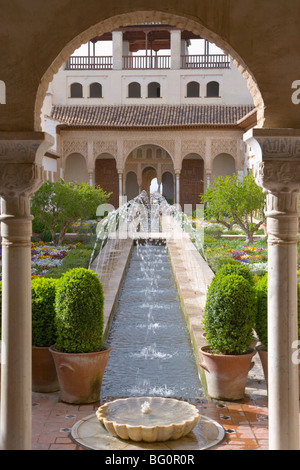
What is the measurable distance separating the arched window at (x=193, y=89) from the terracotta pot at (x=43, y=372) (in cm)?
2893

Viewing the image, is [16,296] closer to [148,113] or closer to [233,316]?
[233,316]

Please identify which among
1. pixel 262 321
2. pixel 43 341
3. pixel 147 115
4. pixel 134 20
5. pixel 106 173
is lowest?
pixel 43 341

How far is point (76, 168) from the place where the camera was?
33.7m

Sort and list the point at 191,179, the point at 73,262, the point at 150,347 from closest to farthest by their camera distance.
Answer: the point at 150,347 < the point at 73,262 < the point at 191,179

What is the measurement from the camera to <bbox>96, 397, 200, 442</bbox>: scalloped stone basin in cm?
405

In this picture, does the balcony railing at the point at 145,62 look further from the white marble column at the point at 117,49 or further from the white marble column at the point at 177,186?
the white marble column at the point at 177,186

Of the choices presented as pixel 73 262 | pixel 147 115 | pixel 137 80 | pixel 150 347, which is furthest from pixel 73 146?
pixel 150 347

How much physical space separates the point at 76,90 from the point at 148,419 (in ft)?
100

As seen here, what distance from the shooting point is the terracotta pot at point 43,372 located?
210 inches

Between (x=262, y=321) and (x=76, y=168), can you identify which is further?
(x=76, y=168)

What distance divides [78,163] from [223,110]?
8648 millimetres

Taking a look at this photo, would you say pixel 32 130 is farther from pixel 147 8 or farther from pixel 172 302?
pixel 172 302

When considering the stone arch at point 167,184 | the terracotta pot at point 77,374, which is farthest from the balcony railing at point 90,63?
the terracotta pot at point 77,374

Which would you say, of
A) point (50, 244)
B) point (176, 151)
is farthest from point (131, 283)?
point (176, 151)
